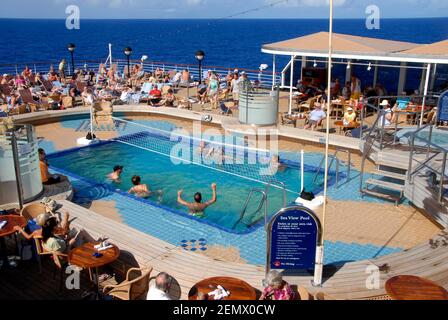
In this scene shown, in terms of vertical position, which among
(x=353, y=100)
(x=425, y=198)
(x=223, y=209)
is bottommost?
(x=223, y=209)

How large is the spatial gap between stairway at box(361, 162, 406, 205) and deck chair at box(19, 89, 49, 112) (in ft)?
35.5

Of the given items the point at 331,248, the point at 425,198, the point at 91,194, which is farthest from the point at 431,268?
the point at 91,194

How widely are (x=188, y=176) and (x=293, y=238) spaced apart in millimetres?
5674

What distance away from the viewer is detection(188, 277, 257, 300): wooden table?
15.5 ft

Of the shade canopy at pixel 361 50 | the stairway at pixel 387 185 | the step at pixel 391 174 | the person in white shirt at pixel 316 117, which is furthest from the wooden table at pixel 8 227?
the shade canopy at pixel 361 50

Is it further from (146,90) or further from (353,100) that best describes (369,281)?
(146,90)

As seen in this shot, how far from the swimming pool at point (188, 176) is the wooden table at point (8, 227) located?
8.93 ft

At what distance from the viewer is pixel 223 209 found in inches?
355

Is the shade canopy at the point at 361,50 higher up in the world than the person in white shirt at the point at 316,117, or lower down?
higher up

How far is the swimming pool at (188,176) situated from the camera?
887cm

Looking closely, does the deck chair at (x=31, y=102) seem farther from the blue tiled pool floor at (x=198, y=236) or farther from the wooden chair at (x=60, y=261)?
the wooden chair at (x=60, y=261)

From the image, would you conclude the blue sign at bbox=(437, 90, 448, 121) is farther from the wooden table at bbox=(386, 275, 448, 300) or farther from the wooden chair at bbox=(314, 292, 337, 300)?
the wooden chair at bbox=(314, 292, 337, 300)

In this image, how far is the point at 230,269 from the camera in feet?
19.0
